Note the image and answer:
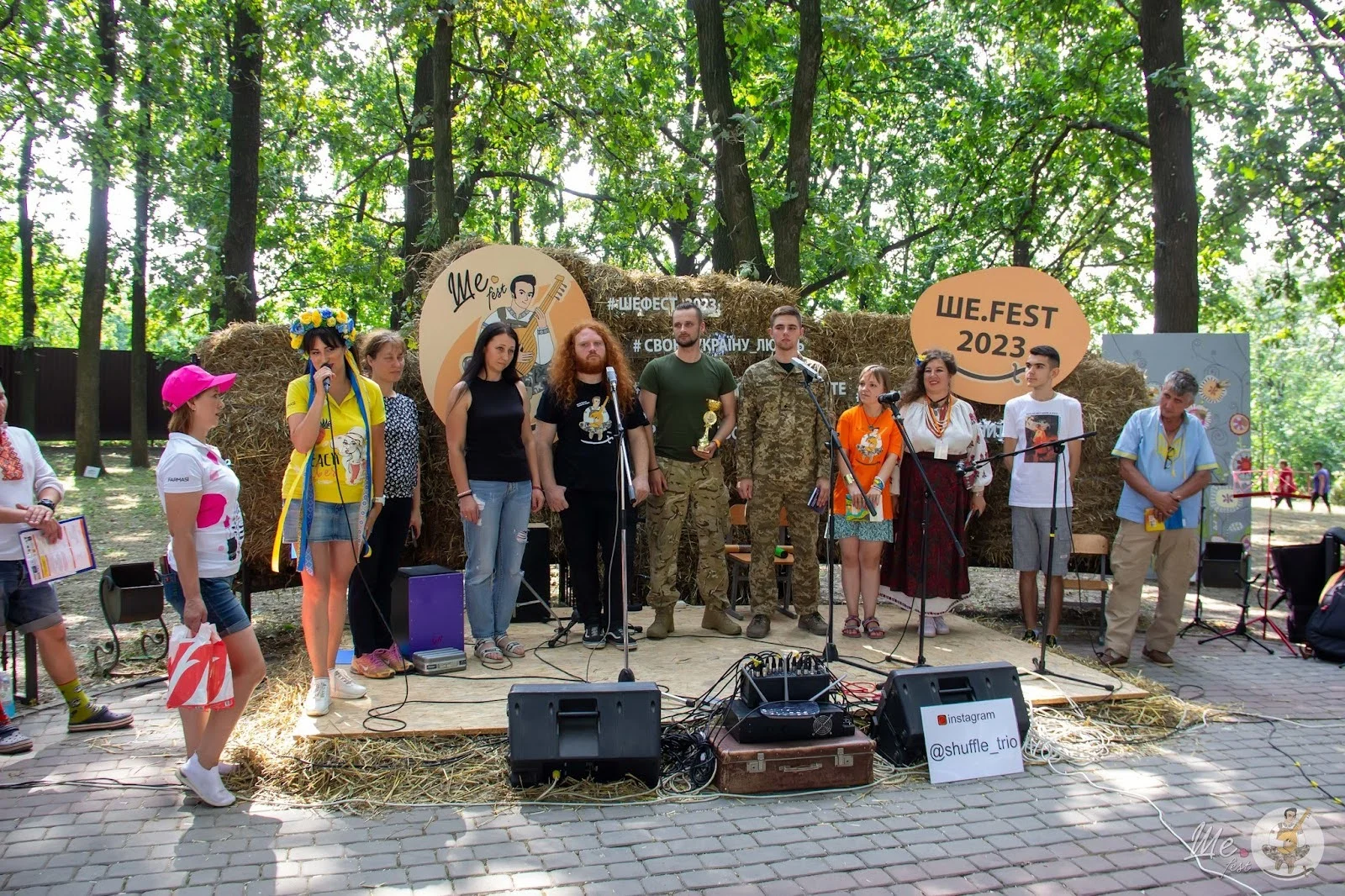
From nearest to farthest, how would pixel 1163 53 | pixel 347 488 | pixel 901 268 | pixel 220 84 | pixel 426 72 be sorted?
pixel 347 488 → pixel 1163 53 → pixel 426 72 → pixel 220 84 → pixel 901 268

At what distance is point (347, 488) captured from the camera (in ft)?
15.5

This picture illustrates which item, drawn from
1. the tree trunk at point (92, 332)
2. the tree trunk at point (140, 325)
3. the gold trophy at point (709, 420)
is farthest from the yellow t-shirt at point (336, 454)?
the tree trunk at point (140, 325)

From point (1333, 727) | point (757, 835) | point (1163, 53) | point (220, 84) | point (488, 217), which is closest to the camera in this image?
point (757, 835)

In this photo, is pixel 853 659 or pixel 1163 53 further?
pixel 1163 53

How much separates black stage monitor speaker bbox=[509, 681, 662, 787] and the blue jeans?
1667 mm

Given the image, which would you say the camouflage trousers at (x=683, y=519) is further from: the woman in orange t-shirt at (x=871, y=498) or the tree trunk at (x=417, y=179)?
the tree trunk at (x=417, y=179)

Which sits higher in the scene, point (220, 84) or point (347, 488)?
point (220, 84)

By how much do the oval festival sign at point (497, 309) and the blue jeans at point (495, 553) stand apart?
1.42 m

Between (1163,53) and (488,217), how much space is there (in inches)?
500

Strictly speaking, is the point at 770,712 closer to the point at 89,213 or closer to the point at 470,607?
the point at 470,607

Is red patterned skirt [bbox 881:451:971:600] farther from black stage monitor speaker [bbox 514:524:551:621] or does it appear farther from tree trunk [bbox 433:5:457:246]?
tree trunk [bbox 433:5:457:246]

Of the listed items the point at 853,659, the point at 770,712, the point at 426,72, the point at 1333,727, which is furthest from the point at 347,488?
the point at 426,72

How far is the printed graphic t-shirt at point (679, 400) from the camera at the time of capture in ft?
20.5

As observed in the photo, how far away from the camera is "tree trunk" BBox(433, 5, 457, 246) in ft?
28.0
